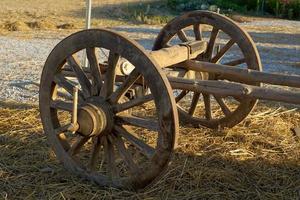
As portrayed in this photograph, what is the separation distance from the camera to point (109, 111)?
11.9ft

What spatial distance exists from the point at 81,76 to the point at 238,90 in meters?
1.19

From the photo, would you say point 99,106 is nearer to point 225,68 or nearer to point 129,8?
point 225,68

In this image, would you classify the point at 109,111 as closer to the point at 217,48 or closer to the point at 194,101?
the point at 194,101

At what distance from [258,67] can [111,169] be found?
1780 mm

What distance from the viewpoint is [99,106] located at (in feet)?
11.9

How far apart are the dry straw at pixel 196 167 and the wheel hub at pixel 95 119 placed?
435 mm

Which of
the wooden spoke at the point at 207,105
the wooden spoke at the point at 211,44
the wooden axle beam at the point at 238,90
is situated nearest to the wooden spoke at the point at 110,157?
the wooden axle beam at the point at 238,90

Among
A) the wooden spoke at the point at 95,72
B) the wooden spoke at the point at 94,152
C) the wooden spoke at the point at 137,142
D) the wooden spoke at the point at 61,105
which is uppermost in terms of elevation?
the wooden spoke at the point at 95,72

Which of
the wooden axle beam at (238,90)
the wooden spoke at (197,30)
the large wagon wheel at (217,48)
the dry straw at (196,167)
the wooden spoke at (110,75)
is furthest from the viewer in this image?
the wooden spoke at (197,30)

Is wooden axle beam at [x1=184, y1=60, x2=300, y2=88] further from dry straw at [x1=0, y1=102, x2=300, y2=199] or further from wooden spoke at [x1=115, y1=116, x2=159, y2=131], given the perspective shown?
wooden spoke at [x1=115, y1=116, x2=159, y2=131]

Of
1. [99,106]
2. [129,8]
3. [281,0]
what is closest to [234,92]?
[99,106]

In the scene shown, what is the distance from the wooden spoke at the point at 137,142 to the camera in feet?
11.3

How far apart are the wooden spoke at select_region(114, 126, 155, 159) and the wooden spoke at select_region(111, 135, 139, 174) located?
7 centimetres

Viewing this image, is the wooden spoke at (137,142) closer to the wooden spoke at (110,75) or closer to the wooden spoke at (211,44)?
the wooden spoke at (110,75)
